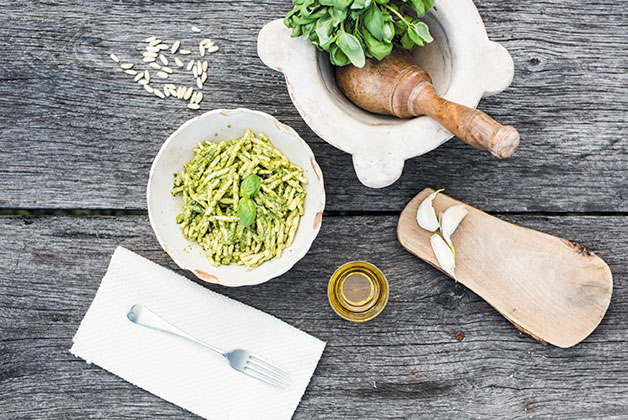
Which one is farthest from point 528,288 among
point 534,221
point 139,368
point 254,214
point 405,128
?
point 139,368

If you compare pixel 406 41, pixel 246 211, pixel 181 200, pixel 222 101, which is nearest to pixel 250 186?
pixel 246 211

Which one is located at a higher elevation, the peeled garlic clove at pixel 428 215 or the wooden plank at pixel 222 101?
the wooden plank at pixel 222 101

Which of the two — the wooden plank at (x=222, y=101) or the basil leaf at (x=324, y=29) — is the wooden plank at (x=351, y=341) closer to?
the wooden plank at (x=222, y=101)

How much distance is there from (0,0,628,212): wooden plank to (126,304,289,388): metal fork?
0.26 metres

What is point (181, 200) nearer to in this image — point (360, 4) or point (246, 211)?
point (246, 211)

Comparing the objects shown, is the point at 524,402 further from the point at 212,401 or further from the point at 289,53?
the point at 289,53

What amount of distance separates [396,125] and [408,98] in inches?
2.4

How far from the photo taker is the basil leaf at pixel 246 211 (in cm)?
106

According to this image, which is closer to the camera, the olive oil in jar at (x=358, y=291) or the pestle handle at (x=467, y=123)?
the pestle handle at (x=467, y=123)

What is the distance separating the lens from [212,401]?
1.27 metres

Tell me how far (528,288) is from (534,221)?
0.59 ft

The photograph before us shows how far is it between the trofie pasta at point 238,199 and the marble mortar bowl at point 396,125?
0.19 meters

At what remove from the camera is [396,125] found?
1.02m

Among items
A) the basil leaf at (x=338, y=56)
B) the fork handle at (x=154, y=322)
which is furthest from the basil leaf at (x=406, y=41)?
the fork handle at (x=154, y=322)
